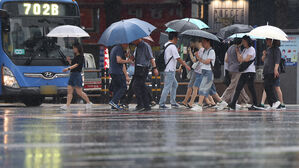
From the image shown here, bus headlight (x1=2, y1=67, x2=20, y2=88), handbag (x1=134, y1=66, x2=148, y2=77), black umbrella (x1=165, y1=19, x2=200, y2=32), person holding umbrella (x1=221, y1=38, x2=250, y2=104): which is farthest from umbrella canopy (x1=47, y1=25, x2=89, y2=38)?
person holding umbrella (x1=221, y1=38, x2=250, y2=104)

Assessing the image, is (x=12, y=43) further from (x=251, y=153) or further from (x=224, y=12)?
(x=251, y=153)

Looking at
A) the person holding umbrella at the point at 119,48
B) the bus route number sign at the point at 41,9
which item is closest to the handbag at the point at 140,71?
the person holding umbrella at the point at 119,48

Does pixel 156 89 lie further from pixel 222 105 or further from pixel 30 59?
pixel 222 105

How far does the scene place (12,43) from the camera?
1980 centimetres

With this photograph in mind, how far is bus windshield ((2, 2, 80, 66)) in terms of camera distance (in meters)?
19.8

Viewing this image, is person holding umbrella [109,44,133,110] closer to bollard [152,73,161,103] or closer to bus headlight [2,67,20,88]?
bus headlight [2,67,20,88]

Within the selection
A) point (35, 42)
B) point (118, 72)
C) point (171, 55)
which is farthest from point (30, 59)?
point (171, 55)

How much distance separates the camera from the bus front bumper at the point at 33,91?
19641mm

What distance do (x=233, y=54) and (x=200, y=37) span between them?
34.4 inches

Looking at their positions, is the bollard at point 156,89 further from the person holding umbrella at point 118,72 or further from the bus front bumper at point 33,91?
the person holding umbrella at point 118,72

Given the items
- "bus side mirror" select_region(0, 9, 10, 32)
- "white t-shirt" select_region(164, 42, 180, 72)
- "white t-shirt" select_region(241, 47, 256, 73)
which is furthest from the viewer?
"bus side mirror" select_region(0, 9, 10, 32)

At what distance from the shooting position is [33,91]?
19812 mm

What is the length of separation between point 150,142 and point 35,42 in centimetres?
1144

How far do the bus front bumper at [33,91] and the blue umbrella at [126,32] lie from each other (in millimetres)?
3498
